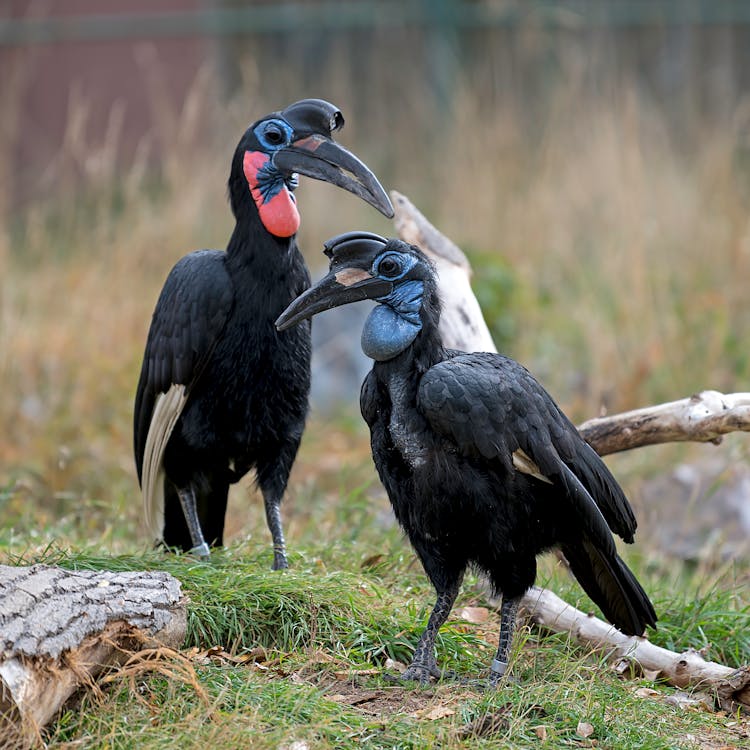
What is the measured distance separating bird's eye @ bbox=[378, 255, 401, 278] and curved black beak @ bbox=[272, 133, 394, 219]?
48 cm

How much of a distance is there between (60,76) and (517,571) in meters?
8.46

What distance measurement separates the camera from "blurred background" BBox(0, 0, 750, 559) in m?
5.98

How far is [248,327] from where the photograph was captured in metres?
3.95

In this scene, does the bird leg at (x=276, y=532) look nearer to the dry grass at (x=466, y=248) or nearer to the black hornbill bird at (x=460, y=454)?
the black hornbill bird at (x=460, y=454)

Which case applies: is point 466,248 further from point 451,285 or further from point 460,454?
point 460,454

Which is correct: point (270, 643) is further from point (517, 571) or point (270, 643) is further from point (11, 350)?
point (11, 350)

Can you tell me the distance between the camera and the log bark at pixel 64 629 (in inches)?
109

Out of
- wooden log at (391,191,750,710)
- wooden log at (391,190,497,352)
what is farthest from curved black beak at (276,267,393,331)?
wooden log at (391,191,750,710)

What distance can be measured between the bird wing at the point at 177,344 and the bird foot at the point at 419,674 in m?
1.24

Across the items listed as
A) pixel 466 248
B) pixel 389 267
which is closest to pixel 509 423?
pixel 389 267

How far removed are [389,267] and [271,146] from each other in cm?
85

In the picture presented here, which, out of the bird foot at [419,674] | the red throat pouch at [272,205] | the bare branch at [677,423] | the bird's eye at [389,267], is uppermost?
the red throat pouch at [272,205]

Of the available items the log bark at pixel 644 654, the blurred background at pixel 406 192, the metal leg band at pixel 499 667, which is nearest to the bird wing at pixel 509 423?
the metal leg band at pixel 499 667

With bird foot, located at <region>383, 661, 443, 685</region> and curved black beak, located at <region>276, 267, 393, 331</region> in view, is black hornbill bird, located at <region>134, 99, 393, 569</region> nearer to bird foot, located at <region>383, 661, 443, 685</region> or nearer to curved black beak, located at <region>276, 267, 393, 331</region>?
curved black beak, located at <region>276, 267, 393, 331</region>
